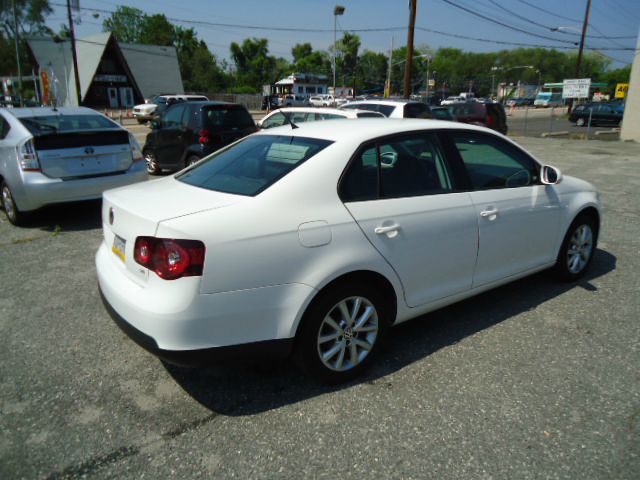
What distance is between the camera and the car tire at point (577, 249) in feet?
14.6

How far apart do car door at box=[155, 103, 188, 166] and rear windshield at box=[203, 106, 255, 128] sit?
1.74ft

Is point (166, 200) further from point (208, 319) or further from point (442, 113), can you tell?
point (442, 113)

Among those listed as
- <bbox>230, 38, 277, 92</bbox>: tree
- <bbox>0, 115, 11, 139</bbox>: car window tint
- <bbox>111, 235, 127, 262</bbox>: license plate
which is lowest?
<bbox>111, 235, 127, 262</bbox>: license plate

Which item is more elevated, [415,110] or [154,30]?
[154,30]

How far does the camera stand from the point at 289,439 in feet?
8.32

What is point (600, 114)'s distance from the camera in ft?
105

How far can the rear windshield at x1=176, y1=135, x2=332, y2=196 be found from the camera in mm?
2910

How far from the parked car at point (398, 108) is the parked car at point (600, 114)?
23.7m

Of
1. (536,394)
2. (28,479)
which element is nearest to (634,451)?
(536,394)

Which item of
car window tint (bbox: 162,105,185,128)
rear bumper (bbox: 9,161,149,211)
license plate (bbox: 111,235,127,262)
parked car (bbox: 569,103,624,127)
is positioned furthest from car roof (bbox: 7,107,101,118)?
parked car (bbox: 569,103,624,127)

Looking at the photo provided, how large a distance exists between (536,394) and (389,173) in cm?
164

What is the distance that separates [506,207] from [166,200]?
2.49 meters

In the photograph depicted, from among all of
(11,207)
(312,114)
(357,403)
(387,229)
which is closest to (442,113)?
(312,114)

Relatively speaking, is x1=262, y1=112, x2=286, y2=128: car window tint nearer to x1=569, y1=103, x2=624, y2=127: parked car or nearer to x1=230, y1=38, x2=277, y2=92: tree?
x1=569, y1=103, x2=624, y2=127: parked car
